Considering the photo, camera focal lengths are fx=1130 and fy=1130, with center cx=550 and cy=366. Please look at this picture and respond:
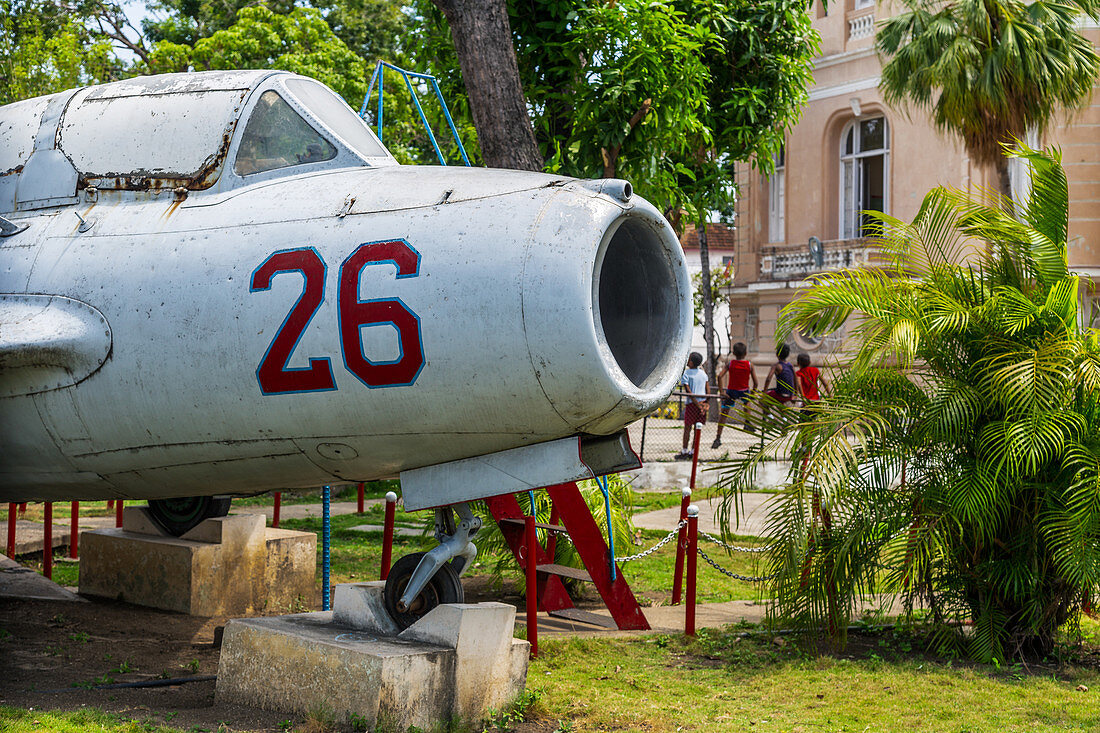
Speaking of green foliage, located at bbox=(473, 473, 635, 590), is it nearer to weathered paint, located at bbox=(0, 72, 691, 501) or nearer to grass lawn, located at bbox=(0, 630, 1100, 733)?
grass lawn, located at bbox=(0, 630, 1100, 733)

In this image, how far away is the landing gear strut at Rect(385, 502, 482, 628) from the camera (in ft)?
17.1

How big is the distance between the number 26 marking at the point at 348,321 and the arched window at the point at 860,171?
1005 inches

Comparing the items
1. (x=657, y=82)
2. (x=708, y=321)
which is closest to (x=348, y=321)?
(x=657, y=82)

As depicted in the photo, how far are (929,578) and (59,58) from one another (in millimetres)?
18423

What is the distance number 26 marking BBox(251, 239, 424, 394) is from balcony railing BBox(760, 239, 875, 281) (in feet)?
78.4

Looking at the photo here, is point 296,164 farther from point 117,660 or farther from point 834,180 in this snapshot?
point 834,180

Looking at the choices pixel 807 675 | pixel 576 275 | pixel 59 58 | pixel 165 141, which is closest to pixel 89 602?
pixel 165 141

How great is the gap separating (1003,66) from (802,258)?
1148 cm

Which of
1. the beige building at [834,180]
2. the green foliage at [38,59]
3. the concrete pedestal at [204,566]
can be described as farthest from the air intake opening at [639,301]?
the beige building at [834,180]

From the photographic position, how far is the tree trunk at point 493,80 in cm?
889

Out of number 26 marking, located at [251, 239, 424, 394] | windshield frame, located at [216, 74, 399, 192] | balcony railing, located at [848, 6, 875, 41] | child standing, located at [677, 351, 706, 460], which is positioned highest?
balcony railing, located at [848, 6, 875, 41]

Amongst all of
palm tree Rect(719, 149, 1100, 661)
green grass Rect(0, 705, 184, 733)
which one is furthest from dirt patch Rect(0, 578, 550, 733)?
palm tree Rect(719, 149, 1100, 661)

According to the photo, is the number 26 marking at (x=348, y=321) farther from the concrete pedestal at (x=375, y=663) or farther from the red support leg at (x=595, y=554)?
the red support leg at (x=595, y=554)

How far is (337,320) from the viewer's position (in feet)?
14.8
